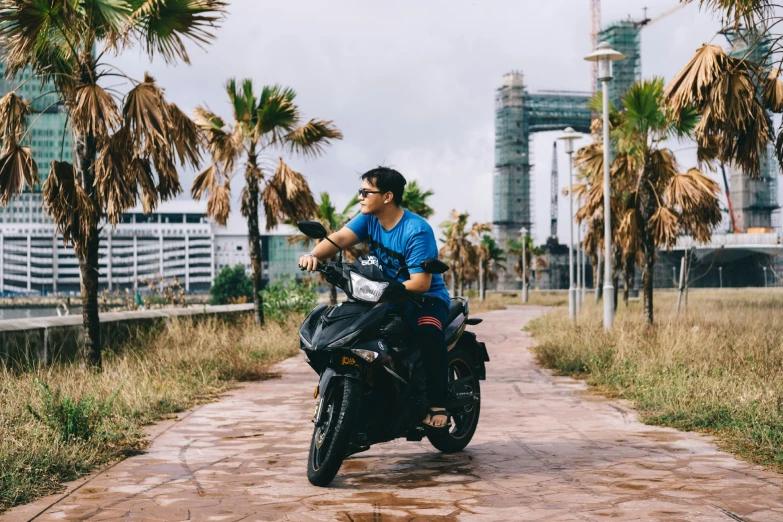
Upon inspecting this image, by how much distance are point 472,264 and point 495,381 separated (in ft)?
227

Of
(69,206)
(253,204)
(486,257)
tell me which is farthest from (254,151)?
(486,257)

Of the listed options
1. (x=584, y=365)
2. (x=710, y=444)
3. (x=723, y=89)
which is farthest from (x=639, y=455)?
(x=723, y=89)

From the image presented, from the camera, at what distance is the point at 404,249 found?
5.64 m

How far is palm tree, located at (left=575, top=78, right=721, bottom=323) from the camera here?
19812 millimetres

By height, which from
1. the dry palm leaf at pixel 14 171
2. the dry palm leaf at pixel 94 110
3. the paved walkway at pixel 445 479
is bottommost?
the paved walkway at pixel 445 479

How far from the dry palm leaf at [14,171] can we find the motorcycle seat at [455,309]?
6.94 meters

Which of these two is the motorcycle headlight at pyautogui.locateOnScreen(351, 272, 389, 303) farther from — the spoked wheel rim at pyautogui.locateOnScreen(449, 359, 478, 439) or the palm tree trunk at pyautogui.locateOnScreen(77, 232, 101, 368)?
the palm tree trunk at pyautogui.locateOnScreen(77, 232, 101, 368)

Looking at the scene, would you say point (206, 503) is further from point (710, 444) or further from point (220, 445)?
point (710, 444)

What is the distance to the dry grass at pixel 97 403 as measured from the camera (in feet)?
18.5

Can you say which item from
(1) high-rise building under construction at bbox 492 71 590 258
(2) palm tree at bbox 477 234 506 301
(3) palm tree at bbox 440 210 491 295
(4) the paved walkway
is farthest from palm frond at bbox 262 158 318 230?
(1) high-rise building under construction at bbox 492 71 590 258

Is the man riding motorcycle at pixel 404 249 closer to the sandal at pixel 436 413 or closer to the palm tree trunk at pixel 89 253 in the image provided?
the sandal at pixel 436 413

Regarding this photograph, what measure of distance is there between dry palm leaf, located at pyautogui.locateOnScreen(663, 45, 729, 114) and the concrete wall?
9093 mm

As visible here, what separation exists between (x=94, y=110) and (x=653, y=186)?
13.2 m

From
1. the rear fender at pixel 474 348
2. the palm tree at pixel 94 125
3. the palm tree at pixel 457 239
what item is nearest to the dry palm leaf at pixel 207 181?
the palm tree at pixel 94 125
